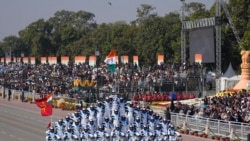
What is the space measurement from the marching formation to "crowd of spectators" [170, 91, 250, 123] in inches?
339

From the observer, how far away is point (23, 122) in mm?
42000

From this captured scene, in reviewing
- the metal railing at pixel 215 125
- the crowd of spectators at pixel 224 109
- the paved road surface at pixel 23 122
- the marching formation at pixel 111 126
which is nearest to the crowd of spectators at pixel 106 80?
the paved road surface at pixel 23 122

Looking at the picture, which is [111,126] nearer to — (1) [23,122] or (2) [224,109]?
(2) [224,109]

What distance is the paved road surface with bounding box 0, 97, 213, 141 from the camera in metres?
33.5

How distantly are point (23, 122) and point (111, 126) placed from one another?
831 inches

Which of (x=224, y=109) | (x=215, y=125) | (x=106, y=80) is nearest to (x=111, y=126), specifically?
(x=215, y=125)

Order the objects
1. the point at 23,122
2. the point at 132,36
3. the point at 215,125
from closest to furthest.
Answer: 1. the point at 215,125
2. the point at 23,122
3. the point at 132,36

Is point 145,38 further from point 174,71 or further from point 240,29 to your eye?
point 174,71

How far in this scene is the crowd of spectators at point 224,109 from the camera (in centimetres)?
3023

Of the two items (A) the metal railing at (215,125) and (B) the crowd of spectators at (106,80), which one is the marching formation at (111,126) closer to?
(A) the metal railing at (215,125)

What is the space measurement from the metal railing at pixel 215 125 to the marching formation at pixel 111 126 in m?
7.44

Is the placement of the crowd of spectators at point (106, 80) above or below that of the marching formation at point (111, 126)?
above

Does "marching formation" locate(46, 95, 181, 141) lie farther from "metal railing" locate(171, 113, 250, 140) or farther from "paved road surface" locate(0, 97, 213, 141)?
"paved road surface" locate(0, 97, 213, 141)

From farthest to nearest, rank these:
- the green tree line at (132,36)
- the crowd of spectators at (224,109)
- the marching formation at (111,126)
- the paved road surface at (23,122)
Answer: the green tree line at (132,36)
the paved road surface at (23,122)
the crowd of spectators at (224,109)
the marching formation at (111,126)
